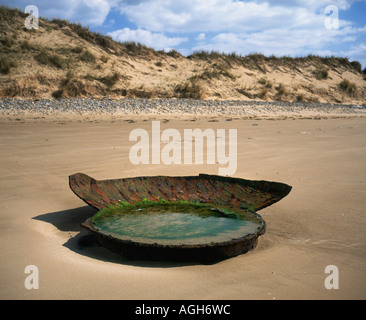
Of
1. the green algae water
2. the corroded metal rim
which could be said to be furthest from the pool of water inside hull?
the corroded metal rim

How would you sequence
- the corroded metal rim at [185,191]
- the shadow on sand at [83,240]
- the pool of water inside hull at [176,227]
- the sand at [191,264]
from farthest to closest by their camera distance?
1. the corroded metal rim at [185,191]
2. the pool of water inside hull at [176,227]
3. the shadow on sand at [83,240]
4. the sand at [191,264]

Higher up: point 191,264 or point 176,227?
point 176,227

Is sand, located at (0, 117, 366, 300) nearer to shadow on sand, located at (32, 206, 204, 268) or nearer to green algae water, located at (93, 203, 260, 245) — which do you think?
shadow on sand, located at (32, 206, 204, 268)

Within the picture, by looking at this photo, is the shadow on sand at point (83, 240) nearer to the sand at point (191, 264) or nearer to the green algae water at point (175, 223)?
the sand at point (191, 264)

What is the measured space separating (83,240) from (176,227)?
0.63m

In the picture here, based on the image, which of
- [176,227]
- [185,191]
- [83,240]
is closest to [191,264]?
[176,227]

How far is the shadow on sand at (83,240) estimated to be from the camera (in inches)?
79.7

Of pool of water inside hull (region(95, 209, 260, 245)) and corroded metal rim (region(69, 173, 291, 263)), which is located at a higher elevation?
corroded metal rim (region(69, 173, 291, 263))

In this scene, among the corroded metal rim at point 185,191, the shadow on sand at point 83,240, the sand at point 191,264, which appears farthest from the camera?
the corroded metal rim at point 185,191

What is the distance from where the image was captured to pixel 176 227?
2.39 m

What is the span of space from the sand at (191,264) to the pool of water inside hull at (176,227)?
140 millimetres

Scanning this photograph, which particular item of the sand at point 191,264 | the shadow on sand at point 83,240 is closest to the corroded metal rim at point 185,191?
the shadow on sand at point 83,240

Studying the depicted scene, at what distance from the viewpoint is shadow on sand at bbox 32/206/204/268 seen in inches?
79.7

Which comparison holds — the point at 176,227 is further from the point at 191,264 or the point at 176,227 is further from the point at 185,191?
the point at 185,191
